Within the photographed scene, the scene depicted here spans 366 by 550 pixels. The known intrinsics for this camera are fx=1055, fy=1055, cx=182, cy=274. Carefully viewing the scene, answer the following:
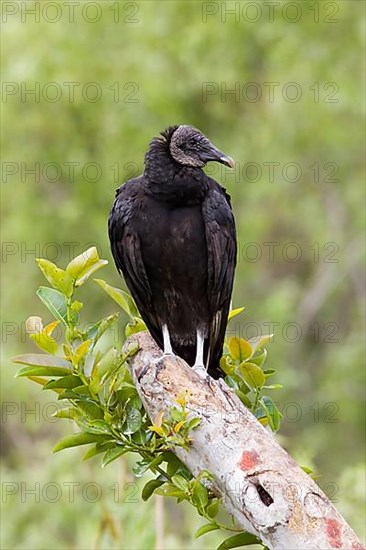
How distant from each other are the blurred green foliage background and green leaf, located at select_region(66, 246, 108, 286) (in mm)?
5491

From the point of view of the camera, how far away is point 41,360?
9.00ft

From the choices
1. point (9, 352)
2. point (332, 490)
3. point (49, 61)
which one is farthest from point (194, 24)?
point (332, 490)

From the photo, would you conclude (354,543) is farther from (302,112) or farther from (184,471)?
(302,112)

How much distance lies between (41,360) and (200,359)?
0.85 metres

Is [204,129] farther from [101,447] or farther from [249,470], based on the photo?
[249,470]

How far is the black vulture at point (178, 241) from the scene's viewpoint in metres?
3.62

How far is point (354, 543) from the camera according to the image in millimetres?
2350

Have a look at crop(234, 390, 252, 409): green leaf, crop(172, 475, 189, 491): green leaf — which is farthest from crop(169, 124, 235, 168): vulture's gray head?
crop(172, 475, 189, 491): green leaf

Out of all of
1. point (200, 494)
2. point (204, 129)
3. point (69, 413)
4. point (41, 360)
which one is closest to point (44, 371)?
point (41, 360)

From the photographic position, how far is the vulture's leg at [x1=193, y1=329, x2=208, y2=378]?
3.11 m

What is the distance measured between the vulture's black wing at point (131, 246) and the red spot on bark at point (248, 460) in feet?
3.67

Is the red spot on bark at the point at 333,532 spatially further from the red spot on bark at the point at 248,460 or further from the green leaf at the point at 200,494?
the green leaf at the point at 200,494

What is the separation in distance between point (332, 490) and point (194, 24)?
4796 mm

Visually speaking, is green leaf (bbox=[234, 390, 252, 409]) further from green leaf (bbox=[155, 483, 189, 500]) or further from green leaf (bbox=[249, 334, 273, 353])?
green leaf (bbox=[155, 483, 189, 500])
